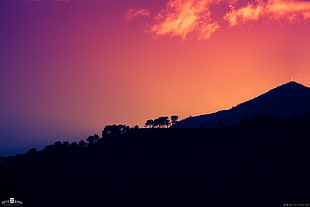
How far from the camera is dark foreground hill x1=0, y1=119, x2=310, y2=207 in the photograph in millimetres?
72875

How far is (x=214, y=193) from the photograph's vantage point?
2918 inches

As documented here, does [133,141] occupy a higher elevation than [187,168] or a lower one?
higher

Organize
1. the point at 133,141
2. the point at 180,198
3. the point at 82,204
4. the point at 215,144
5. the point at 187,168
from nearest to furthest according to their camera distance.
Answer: the point at 180,198, the point at 82,204, the point at 187,168, the point at 215,144, the point at 133,141

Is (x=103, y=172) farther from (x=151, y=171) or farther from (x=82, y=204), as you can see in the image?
(x=82, y=204)

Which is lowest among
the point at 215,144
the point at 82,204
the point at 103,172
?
the point at 82,204

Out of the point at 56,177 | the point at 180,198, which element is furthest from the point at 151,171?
the point at 56,177

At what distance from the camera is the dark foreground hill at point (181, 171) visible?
72875 mm

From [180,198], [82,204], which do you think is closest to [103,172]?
[82,204]

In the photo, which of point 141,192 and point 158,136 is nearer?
point 141,192

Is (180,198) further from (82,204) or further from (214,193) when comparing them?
(82,204)

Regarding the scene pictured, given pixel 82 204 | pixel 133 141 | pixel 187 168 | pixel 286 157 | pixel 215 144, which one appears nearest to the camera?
pixel 82 204

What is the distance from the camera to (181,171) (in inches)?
3652

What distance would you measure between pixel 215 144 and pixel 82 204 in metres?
56.5

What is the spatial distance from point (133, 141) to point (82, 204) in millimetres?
59273
